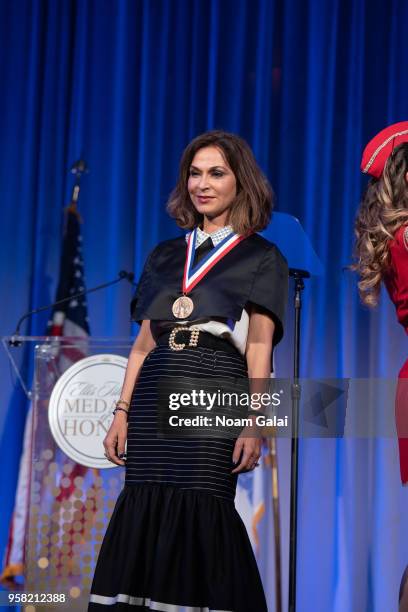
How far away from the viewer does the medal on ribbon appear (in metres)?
2.59

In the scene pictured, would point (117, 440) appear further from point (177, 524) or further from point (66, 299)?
point (66, 299)

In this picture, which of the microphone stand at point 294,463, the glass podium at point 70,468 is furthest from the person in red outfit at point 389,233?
the glass podium at point 70,468

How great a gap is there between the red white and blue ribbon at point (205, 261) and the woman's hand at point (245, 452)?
0.46 m

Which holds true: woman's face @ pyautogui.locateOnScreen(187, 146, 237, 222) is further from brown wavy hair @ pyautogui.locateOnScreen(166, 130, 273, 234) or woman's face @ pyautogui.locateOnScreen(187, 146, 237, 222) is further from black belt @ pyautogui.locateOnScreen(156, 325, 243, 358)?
black belt @ pyautogui.locateOnScreen(156, 325, 243, 358)

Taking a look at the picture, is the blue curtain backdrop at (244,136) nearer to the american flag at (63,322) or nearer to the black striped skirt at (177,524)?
the american flag at (63,322)

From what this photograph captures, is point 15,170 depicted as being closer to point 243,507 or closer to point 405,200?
point 243,507

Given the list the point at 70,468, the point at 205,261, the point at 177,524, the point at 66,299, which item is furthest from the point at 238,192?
the point at 66,299

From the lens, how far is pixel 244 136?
441 centimetres

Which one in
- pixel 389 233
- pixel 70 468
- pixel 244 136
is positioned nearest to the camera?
pixel 389 233

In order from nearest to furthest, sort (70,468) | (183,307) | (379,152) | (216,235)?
(379,152) → (183,307) → (216,235) → (70,468)

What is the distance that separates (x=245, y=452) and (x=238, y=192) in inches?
31.7

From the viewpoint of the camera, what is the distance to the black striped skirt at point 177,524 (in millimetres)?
2328

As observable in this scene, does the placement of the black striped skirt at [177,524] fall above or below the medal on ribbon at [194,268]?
below

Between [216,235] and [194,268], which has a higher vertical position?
[216,235]
